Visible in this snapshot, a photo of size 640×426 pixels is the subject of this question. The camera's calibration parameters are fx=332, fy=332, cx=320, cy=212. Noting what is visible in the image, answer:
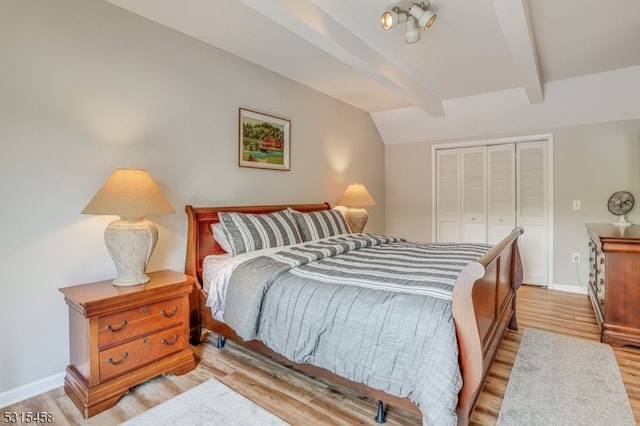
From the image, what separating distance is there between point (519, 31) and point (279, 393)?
2761 millimetres

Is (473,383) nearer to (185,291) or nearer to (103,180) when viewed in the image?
(185,291)

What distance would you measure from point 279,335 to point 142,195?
118 cm

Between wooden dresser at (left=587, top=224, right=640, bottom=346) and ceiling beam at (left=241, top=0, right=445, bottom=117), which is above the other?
ceiling beam at (left=241, top=0, right=445, bottom=117)

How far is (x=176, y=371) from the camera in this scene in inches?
85.9

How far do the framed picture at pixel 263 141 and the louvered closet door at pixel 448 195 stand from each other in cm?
259

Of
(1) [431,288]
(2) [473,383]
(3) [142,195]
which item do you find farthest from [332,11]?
(2) [473,383]

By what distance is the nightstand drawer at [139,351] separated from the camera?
1871 mm

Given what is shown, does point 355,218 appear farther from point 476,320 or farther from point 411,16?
point 476,320

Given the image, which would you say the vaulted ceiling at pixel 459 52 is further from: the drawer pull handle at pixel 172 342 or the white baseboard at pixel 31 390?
the white baseboard at pixel 31 390

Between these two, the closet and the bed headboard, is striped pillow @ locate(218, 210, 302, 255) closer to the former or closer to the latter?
the bed headboard

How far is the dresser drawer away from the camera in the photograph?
6.08 feet

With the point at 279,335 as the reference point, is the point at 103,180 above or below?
above

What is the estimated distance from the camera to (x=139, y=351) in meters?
2.01

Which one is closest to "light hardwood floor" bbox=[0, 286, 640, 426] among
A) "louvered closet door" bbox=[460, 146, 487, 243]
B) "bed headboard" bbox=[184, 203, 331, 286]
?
"bed headboard" bbox=[184, 203, 331, 286]
